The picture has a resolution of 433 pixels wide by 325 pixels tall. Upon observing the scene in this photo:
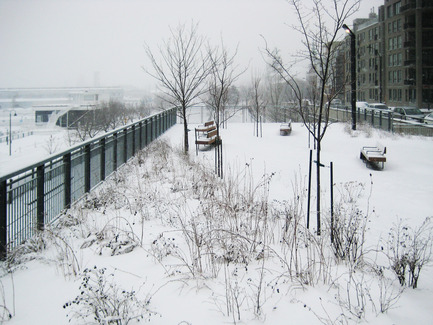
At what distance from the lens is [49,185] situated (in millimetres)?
6223

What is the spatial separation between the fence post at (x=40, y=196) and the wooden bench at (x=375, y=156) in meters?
9.73

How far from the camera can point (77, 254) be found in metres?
5.10

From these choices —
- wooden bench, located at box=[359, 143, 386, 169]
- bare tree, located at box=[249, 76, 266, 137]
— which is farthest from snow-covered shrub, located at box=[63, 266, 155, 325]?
bare tree, located at box=[249, 76, 266, 137]

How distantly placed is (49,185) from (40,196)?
0.47 metres

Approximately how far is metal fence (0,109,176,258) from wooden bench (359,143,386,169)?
7883 mm

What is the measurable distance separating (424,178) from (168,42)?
1159 centimetres

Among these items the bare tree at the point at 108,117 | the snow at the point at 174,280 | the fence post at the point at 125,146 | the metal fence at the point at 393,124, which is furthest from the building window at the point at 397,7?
the snow at the point at 174,280

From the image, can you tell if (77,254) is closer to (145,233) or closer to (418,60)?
(145,233)

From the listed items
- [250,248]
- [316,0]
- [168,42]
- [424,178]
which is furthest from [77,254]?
[168,42]

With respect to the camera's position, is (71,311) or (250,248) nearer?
(71,311)

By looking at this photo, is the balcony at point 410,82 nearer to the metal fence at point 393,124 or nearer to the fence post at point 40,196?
the metal fence at point 393,124

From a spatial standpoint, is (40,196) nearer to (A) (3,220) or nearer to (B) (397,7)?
(A) (3,220)

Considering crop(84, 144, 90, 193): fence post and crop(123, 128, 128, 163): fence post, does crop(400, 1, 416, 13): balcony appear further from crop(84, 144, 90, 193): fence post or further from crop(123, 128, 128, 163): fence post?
crop(84, 144, 90, 193): fence post

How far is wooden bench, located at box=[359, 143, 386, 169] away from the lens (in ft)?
39.7
